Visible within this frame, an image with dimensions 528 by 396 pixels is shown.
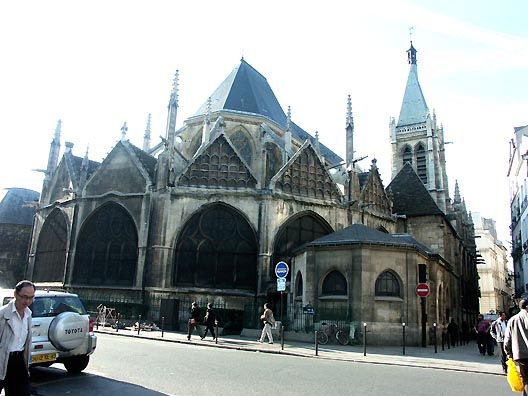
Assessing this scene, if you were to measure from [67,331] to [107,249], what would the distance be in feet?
58.1

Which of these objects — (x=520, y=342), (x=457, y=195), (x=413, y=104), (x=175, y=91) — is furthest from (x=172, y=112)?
(x=413, y=104)

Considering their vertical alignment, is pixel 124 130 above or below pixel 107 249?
above

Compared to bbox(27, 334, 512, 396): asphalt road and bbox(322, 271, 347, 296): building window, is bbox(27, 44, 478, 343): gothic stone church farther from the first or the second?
bbox(27, 334, 512, 396): asphalt road

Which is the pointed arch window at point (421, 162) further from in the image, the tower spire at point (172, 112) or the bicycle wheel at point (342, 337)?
the bicycle wheel at point (342, 337)

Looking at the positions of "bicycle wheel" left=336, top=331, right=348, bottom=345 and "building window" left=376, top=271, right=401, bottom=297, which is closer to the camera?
"bicycle wheel" left=336, top=331, right=348, bottom=345

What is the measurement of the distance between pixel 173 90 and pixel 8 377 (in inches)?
898

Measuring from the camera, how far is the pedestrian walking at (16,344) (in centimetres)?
453

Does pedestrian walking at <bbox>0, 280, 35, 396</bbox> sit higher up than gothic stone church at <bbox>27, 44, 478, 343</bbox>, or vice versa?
gothic stone church at <bbox>27, 44, 478, 343</bbox>

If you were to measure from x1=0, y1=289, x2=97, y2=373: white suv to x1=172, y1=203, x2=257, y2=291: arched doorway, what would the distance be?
47.4ft

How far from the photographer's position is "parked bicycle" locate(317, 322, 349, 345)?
56.7 feet

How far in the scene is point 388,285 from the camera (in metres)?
18.5

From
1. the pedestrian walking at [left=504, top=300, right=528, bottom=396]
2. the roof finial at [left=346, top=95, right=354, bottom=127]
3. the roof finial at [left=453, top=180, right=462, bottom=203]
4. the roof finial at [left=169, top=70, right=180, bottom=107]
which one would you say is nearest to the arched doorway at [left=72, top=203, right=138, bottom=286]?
the roof finial at [left=169, top=70, right=180, bottom=107]

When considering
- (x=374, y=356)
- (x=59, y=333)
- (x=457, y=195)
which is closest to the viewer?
(x=59, y=333)

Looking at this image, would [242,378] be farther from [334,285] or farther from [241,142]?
[241,142]
